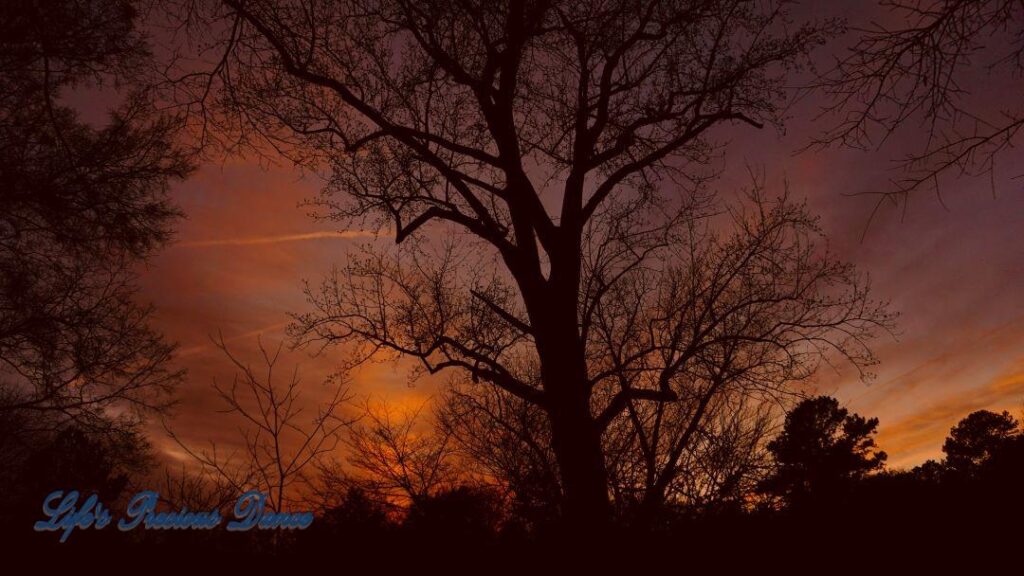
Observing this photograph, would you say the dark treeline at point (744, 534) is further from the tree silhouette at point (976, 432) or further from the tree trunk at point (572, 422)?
the tree silhouette at point (976, 432)

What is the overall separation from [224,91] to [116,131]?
3423 mm

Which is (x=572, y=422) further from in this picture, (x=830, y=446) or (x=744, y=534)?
(x=830, y=446)

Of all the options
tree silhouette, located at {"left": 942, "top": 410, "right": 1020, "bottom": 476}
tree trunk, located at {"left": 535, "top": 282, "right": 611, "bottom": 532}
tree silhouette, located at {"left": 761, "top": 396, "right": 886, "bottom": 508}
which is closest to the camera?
tree trunk, located at {"left": 535, "top": 282, "right": 611, "bottom": 532}

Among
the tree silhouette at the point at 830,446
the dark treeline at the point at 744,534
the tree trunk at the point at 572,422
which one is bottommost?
the dark treeline at the point at 744,534

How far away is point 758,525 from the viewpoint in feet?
13.3

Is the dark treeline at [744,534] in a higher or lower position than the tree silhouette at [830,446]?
lower

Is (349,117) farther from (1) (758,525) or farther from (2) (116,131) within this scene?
(1) (758,525)

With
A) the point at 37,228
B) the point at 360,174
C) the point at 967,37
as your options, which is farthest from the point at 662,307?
the point at 37,228

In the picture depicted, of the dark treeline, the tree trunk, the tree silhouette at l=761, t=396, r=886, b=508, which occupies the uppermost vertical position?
the tree silhouette at l=761, t=396, r=886, b=508

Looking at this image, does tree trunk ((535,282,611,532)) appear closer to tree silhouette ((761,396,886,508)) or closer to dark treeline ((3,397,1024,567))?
dark treeline ((3,397,1024,567))

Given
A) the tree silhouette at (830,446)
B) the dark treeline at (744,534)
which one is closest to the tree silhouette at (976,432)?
the tree silhouette at (830,446)

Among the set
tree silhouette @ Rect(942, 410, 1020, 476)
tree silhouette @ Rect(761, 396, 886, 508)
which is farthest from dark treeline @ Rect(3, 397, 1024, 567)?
tree silhouette @ Rect(942, 410, 1020, 476)

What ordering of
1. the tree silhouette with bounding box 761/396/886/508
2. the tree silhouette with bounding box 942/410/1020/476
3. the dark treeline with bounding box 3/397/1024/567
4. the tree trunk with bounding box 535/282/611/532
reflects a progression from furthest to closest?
the tree silhouette with bounding box 942/410/1020/476, the tree silhouette with bounding box 761/396/886/508, the tree trunk with bounding box 535/282/611/532, the dark treeline with bounding box 3/397/1024/567

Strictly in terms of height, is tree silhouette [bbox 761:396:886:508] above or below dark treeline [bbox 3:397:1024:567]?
above
